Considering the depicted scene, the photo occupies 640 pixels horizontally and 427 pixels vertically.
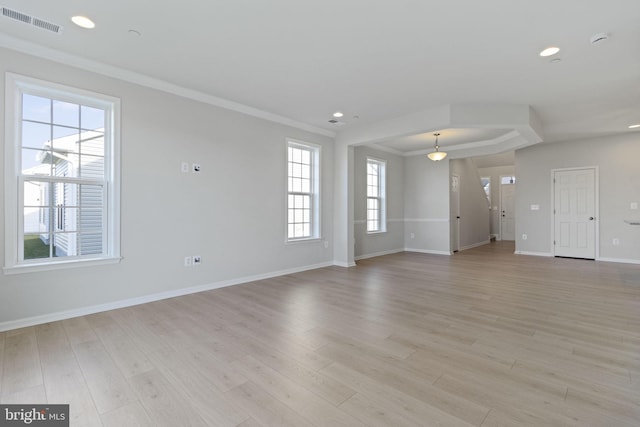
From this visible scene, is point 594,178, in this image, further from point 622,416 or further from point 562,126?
point 622,416

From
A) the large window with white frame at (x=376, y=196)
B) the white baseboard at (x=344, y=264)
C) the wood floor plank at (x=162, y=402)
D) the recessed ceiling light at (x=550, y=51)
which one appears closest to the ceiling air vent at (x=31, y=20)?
the wood floor plank at (x=162, y=402)

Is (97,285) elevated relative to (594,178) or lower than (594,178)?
lower

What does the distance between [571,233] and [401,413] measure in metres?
7.43

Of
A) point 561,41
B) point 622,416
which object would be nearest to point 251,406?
point 622,416

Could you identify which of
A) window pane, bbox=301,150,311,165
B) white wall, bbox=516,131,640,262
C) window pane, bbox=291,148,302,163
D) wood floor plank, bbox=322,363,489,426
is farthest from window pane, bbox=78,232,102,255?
white wall, bbox=516,131,640,262

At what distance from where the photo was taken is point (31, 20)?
2570 millimetres

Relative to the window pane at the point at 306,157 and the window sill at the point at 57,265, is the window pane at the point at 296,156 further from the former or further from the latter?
the window sill at the point at 57,265

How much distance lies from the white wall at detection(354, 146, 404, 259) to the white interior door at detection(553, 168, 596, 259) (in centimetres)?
358

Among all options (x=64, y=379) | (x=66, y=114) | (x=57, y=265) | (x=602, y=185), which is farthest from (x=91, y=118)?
(x=602, y=185)

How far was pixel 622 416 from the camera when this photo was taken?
164 centimetres

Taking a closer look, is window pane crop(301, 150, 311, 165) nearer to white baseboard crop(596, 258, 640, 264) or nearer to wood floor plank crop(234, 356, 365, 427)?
wood floor plank crop(234, 356, 365, 427)

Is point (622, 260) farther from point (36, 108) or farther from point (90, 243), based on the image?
point (36, 108)

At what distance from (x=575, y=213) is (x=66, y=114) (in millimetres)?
9371

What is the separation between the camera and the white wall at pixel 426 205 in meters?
7.72
